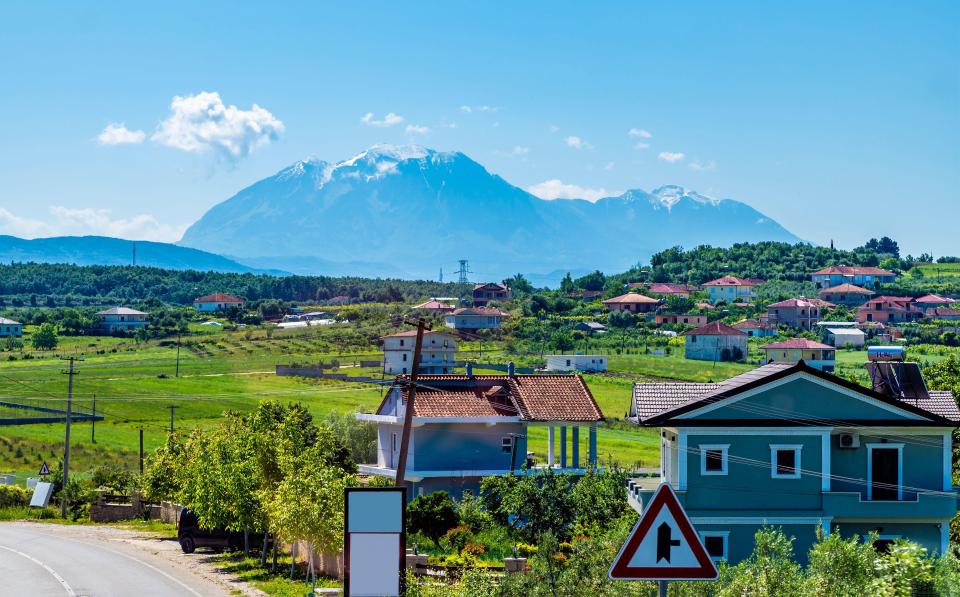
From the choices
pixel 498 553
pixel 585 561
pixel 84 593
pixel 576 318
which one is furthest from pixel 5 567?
pixel 576 318

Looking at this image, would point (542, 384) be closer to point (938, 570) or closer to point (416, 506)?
→ point (416, 506)

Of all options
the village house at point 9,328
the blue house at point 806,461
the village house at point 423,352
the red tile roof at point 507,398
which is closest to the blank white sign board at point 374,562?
the blue house at point 806,461

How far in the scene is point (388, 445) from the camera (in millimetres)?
55219

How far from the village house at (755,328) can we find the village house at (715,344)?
60.7ft

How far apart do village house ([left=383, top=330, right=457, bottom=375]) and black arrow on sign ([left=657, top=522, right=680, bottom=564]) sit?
115414 mm

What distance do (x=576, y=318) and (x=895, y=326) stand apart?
50.2 metres

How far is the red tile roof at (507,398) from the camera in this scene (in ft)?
174

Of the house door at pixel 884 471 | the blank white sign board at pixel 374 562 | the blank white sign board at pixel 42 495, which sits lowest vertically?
the blank white sign board at pixel 42 495

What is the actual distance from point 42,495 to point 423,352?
223 feet

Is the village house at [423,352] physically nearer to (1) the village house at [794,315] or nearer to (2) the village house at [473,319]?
(2) the village house at [473,319]

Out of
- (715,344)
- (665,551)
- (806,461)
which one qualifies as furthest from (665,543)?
(715,344)

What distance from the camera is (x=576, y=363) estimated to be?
129500 millimetres

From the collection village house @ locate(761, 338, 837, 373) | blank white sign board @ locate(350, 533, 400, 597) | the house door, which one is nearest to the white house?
village house @ locate(761, 338, 837, 373)

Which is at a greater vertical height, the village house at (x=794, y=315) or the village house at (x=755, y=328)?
the village house at (x=794, y=315)
